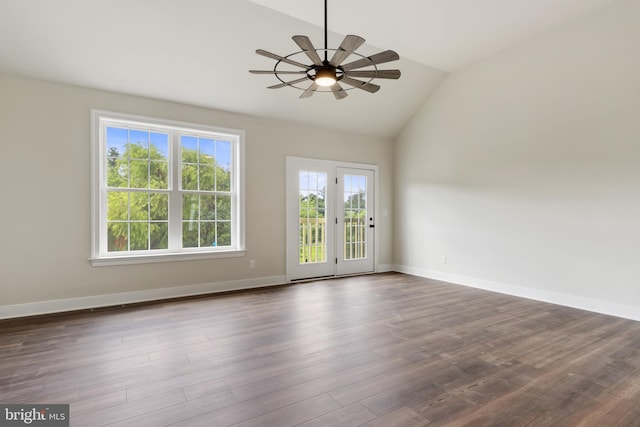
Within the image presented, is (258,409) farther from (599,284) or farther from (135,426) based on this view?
(599,284)

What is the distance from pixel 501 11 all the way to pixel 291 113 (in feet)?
10.3

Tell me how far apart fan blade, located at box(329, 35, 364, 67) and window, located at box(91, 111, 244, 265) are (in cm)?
297

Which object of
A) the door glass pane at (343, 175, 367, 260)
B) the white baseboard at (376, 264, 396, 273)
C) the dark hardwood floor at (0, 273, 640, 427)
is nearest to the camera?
the dark hardwood floor at (0, 273, 640, 427)

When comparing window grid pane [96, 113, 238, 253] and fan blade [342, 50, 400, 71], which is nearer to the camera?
fan blade [342, 50, 400, 71]

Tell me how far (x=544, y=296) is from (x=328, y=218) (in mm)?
3488

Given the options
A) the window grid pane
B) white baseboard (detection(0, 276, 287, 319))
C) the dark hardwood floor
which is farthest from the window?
the dark hardwood floor

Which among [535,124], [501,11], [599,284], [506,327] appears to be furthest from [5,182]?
[599,284]

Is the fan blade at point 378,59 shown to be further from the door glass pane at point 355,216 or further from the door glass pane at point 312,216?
the door glass pane at point 355,216

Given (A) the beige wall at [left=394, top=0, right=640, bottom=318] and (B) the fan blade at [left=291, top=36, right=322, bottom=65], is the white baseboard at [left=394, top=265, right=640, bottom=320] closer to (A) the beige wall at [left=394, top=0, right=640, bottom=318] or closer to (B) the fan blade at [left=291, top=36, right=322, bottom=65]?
(A) the beige wall at [left=394, top=0, right=640, bottom=318]

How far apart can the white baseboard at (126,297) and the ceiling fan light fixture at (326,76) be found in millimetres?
3486

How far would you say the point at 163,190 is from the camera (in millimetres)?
4590

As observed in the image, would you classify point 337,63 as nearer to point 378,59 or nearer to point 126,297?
point 378,59

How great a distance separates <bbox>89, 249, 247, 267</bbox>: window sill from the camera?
414cm

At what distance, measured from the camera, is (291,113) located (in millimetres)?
5367
